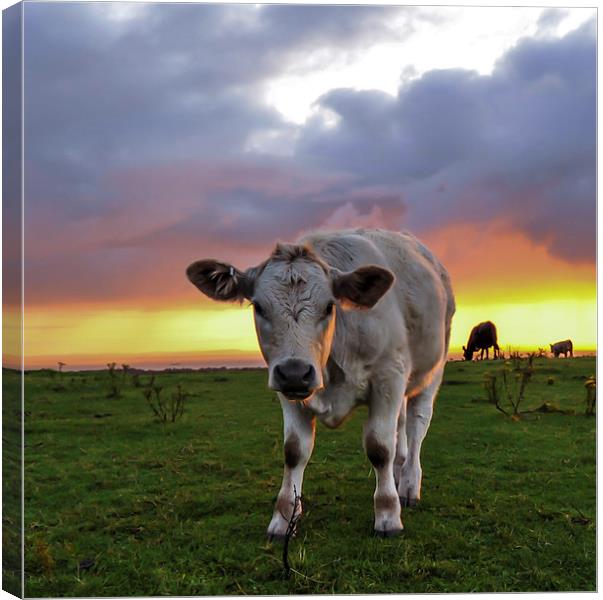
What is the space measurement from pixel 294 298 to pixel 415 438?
9.99 ft

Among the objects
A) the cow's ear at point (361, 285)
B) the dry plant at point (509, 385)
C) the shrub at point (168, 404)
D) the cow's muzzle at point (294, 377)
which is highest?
the cow's ear at point (361, 285)

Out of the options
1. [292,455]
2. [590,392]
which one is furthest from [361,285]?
[590,392]

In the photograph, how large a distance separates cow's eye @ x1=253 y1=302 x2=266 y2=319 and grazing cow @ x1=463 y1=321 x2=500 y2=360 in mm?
4078

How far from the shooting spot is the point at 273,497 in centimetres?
769

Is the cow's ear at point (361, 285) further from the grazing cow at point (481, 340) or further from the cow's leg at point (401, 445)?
the grazing cow at point (481, 340)

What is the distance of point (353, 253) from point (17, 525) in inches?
128

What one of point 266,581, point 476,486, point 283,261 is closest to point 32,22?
point 283,261

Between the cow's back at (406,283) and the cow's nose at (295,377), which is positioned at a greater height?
the cow's back at (406,283)

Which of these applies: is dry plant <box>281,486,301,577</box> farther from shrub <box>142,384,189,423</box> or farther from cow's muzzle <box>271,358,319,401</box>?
shrub <box>142,384,189,423</box>

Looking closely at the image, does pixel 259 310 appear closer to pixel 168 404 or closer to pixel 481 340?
pixel 481 340

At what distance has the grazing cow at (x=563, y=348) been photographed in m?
7.52

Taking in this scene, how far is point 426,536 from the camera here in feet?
21.1

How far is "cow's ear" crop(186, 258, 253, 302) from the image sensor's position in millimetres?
5723

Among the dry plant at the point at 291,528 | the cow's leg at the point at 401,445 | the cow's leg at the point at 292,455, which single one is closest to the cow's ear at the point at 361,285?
the cow's leg at the point at 292,455
